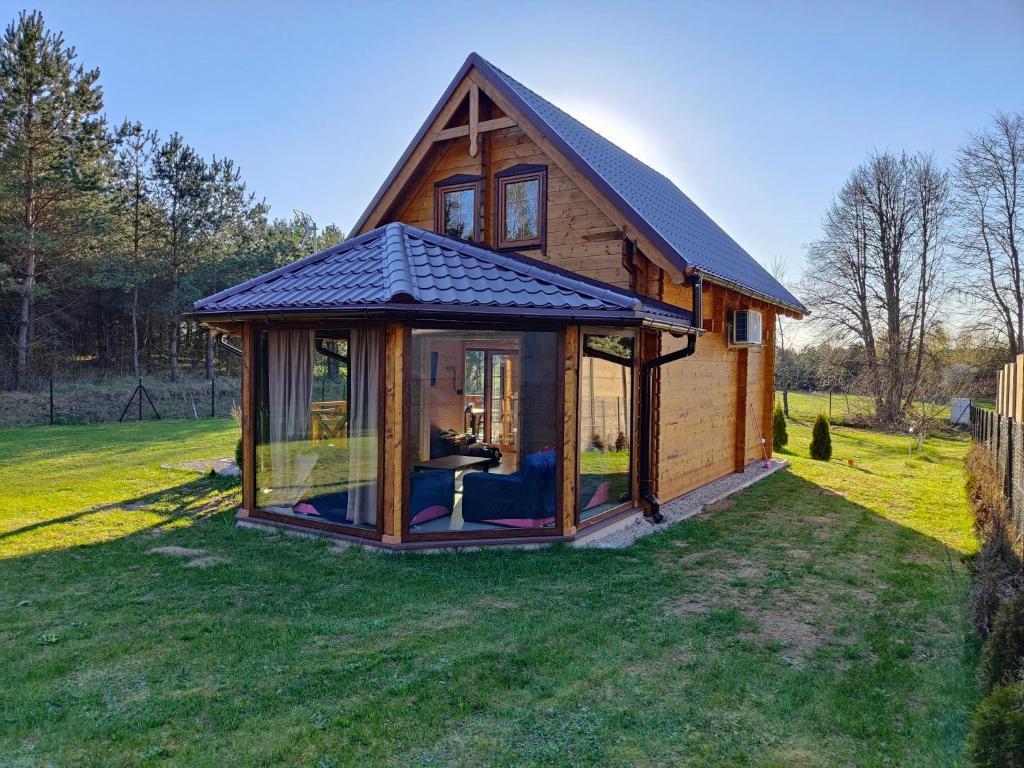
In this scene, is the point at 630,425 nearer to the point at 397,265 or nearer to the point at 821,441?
the point at 397,265

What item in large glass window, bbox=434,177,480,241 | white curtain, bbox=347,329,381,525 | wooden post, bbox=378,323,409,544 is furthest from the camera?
large glass window, bbox=434,177,480,241

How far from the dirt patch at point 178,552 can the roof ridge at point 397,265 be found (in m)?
3.36

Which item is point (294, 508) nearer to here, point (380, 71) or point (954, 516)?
point (380, 71)

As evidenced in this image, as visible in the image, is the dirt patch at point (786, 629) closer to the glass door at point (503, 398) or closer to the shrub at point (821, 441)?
the glass door at point (503, 398)

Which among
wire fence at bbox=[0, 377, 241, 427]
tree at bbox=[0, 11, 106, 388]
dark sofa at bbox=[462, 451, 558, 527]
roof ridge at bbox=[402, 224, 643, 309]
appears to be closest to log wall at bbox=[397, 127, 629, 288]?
roof ridge at bbox=[402, 224, 643, 309]

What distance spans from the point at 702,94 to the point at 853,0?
309 cm

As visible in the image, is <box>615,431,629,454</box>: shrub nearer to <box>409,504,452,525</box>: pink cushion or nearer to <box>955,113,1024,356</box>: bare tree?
<box>409,504,452,525</box>: pink cushion

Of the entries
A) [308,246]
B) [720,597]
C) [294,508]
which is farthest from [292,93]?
[308,246]

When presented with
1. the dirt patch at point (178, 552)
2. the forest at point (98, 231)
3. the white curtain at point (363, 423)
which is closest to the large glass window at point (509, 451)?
the white curtain at point (363, 423)

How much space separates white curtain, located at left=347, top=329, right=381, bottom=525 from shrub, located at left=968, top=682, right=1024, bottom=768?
17.3 feet

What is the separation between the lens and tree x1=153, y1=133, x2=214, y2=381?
2827cm

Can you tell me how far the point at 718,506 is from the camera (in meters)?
9.47

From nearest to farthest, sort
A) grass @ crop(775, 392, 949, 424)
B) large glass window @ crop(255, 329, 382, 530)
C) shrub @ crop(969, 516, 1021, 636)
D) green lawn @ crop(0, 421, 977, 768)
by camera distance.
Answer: green lawn @ crop(0, 421, 977, 768), shrub @ crop(969, 516, 1021, 636), large glass window @ crop(255, 329, 382, 530), grass @ crop(775, 392, 949, 424)

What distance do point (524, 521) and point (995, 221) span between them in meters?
24.9
